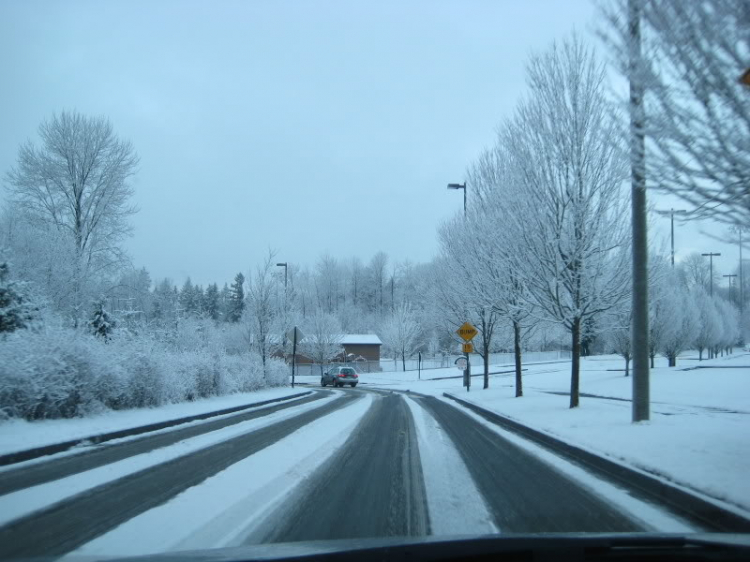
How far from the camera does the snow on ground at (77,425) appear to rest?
32.2ft

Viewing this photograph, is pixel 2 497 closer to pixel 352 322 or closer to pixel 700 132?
→ pixel 700 132

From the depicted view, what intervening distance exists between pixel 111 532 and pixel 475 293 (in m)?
17.8

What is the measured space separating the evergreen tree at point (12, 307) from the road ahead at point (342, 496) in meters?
9.86

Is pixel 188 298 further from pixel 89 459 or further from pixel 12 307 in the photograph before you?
pixel 89 459

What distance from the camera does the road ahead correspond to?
16.8ft

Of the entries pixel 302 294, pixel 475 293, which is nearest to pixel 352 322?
pixel 302 294

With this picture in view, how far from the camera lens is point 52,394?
12.1m

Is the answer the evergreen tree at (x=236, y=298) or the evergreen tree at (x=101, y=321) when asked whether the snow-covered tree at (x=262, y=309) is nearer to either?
the evergreen tree at (x=101, y=321)

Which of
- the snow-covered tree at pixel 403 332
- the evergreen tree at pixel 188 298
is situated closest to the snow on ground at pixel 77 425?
the snow-covered tree at pixel 403 332

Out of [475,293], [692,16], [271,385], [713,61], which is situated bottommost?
[271,385]

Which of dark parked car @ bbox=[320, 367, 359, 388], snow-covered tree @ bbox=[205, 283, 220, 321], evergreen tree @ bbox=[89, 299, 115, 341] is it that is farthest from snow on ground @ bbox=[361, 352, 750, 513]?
snow-covered tree @ bbox=[205, 283, 220, 321]

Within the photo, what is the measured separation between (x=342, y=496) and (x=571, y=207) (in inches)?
409

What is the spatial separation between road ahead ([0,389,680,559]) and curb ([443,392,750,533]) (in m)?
0.62

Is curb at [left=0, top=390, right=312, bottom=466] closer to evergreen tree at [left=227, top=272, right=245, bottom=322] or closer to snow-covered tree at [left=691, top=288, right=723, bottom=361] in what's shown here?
snow-covered tree at [left=691, top=288, right=723, bottom=361]
